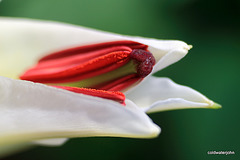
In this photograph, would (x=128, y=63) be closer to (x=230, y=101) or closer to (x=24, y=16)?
(x=230, y=101)

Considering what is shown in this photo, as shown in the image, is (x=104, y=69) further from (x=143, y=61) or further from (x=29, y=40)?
(x=29, y=40)

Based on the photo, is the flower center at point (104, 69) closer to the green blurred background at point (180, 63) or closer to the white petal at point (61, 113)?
the white petal at point (61, 113)

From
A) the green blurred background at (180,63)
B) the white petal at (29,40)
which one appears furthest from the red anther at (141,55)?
the green blurred background at (180,63)

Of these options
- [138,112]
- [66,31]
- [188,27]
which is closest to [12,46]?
[66,31]

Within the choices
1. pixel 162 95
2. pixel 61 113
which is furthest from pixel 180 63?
pixel 61 113

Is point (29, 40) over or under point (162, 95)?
over

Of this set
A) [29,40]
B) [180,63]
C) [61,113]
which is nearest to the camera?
[61,113]
